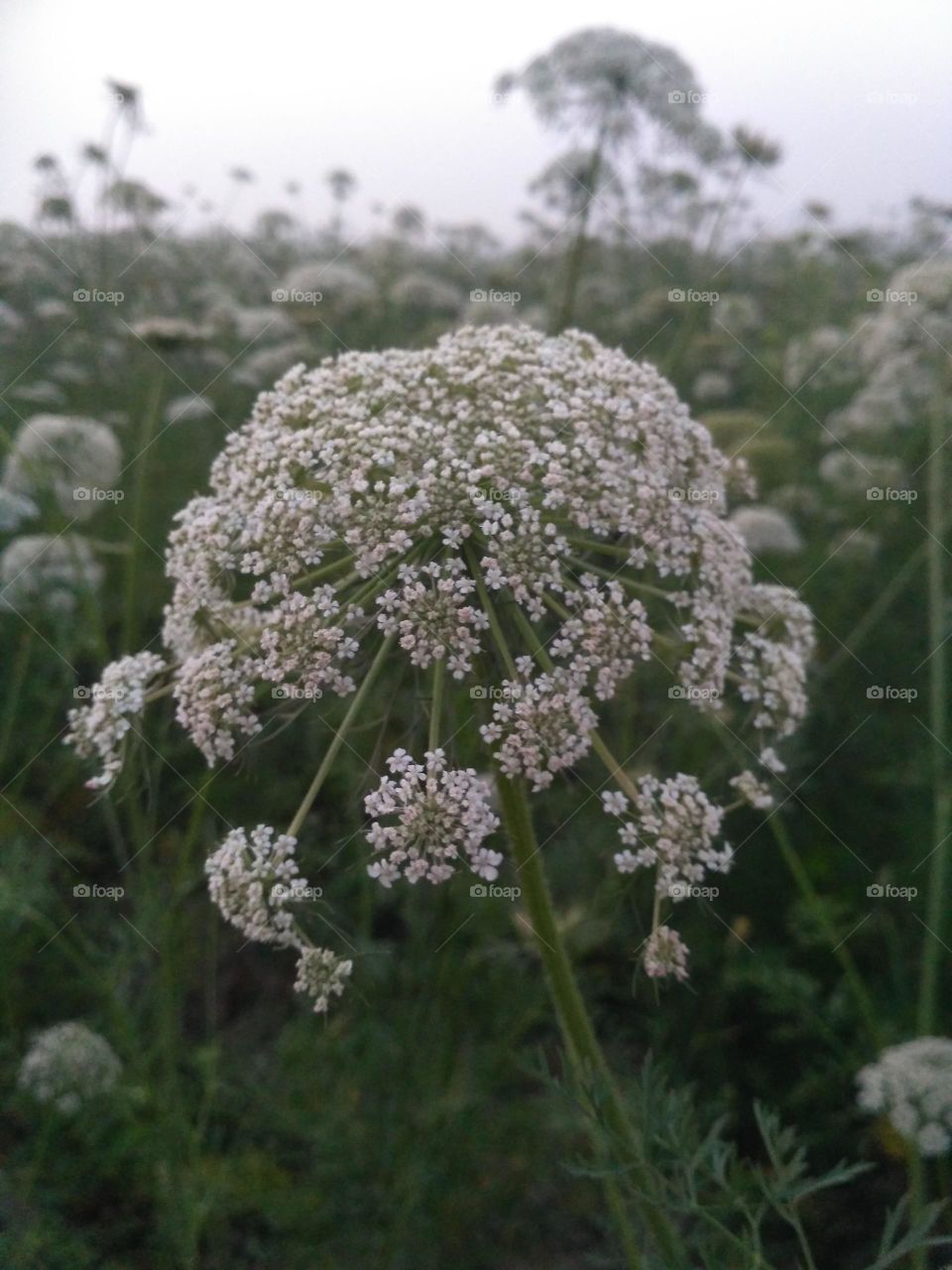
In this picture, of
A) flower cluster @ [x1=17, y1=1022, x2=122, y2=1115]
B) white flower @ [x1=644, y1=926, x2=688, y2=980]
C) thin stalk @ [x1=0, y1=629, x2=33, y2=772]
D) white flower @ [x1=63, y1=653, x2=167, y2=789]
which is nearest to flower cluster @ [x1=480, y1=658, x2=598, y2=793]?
white flower @ [x1=644, y1=926, x2=688, y2=980]

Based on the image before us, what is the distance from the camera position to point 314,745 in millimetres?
2795

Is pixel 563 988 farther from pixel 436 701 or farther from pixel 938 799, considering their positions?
pixel 938 799

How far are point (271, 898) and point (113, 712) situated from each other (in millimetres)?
437

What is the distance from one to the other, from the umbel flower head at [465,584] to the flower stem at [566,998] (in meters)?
0.09

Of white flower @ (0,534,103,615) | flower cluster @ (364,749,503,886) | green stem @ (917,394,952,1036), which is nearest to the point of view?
flower cluster @ (364,749,503,886)

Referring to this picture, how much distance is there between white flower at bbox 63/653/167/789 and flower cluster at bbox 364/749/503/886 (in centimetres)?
48

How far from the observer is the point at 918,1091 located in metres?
1.89

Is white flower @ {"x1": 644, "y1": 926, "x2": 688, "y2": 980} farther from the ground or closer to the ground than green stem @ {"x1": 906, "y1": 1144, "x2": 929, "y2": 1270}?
farther from the ground

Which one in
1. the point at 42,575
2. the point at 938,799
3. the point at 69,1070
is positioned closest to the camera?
the point at 69,1070

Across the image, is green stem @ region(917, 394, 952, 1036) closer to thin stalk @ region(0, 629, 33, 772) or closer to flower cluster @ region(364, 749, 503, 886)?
flower cluster @ region(364, 749, 503, 886)

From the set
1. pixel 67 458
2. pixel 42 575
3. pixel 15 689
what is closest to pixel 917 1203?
pixel 15 689

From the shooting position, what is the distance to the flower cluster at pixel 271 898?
1272 mm

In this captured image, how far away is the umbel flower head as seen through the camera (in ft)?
4.28

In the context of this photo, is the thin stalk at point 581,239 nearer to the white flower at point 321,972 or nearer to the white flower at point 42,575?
the white flower at point 42,575
